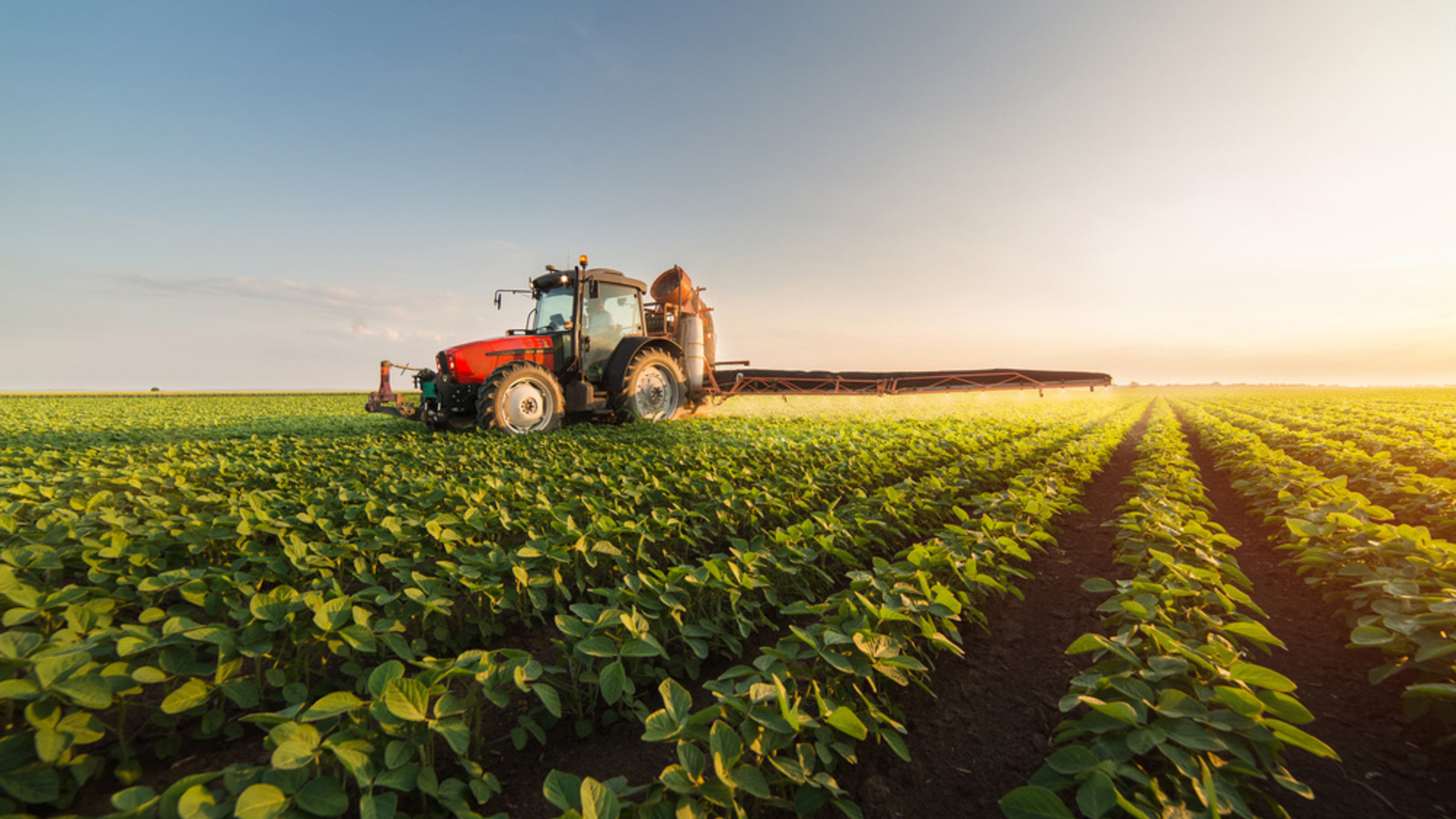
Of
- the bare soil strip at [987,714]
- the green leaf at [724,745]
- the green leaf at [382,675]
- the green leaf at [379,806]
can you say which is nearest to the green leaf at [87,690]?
the green leaf at [382,675]

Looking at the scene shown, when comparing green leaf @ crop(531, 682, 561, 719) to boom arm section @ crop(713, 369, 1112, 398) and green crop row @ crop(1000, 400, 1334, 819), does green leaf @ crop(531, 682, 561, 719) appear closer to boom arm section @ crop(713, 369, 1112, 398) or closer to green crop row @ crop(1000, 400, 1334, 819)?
green crop row @ crop(1000, 400, 1334, 819)

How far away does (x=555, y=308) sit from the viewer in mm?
10016

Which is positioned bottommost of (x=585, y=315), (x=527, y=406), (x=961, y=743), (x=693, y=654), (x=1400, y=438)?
(x=961, y=743)

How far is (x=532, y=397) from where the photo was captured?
9.07 meters

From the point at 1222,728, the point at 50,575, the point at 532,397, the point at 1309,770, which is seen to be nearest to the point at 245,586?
the point at 50,575

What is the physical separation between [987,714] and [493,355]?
9.14m

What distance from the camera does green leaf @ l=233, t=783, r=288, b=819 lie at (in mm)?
1249

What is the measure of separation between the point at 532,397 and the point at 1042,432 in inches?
389

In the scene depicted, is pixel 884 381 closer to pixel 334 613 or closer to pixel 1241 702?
pixel 1241 702

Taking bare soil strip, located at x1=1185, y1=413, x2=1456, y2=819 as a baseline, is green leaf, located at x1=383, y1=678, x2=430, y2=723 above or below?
above

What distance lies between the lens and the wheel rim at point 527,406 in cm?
878

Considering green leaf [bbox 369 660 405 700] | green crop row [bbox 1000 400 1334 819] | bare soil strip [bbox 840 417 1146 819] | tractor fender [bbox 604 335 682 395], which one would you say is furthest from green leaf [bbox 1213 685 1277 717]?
tractor fender [bbox 604 335 682 395]

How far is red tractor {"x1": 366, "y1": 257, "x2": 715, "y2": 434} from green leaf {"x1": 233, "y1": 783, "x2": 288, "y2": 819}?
7546mm

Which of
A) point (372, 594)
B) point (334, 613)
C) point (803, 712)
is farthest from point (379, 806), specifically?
point (372, 594)
